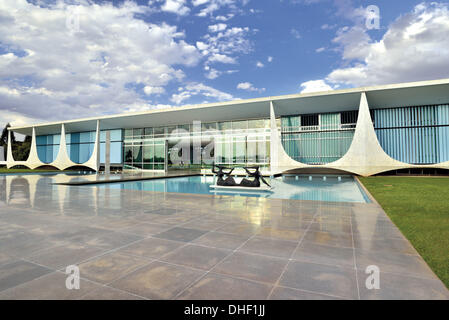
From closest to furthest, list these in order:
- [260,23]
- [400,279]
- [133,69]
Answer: [400,279] → [260,23] → [133,69]

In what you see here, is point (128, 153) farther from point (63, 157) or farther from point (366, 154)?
point (366, 154)

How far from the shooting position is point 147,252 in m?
3.45

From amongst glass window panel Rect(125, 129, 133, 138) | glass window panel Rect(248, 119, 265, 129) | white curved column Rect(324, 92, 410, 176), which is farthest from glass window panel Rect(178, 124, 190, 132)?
white curved column Rect(324, 92, 410, 176)

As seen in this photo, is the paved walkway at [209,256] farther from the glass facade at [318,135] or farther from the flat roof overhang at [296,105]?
the glass facade at [318,135]

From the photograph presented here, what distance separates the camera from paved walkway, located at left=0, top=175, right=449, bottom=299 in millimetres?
2393

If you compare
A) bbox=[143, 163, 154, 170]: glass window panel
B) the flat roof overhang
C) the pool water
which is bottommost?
the pool water

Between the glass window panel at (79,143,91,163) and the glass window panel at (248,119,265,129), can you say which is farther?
the glass window panel at (79,143,91,163)

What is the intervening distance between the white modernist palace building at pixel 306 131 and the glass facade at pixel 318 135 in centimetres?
9

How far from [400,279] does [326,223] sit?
8.34ft

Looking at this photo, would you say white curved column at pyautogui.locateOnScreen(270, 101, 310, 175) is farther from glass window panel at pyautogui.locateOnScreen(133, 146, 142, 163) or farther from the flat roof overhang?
glass window panel at pyautogui.locateOnScreen(133, 146, 142, 163)

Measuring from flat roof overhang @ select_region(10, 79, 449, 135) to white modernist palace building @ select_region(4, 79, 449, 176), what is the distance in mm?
70

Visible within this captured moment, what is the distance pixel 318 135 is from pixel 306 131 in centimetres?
123

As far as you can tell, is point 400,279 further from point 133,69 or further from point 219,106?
point 133,69
